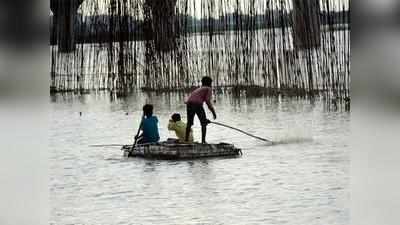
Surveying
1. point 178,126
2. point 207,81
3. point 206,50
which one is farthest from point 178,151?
point 206,50

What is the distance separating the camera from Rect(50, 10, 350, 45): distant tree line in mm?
2768

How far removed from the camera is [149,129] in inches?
107

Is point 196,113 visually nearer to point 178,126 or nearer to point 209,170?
point 178,126

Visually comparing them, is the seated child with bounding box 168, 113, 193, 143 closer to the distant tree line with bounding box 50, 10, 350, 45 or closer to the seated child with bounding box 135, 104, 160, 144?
the seated child with bounding box 135, 104, 160, 144

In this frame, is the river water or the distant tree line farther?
the distant tree line

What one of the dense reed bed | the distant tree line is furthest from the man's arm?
the distant tree line

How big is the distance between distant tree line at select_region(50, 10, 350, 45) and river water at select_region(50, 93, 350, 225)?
237 mm

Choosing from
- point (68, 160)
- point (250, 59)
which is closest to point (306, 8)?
point (250, 59)

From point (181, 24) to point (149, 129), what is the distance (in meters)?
0.41

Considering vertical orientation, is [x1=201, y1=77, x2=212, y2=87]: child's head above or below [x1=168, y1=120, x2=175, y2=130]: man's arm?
above

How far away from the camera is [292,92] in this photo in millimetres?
2760

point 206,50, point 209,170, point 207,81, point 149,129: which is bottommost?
point 209,170
